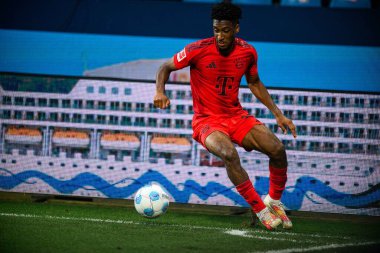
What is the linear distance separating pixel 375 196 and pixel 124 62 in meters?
4.15

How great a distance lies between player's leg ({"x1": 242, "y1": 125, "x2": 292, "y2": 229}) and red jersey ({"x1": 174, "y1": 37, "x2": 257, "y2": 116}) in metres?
0.35

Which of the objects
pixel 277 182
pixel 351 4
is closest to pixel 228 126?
pixel 277 182

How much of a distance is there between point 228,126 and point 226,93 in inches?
13.2

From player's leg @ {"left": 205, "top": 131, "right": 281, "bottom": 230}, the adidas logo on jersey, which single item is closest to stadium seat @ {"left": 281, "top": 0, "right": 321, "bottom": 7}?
the adidas logo on jersey

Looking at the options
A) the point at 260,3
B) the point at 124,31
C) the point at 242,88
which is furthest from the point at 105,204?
the point at 260,3

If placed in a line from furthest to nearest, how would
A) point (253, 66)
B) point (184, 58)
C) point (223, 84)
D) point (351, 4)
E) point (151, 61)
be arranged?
point (351, 4) → point (151, 61) → point (253, 66) → point (223, 84) → point (184, 58)

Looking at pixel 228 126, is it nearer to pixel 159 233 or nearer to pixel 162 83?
pixel 162 83

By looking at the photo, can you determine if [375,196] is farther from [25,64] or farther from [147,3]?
[25,64]

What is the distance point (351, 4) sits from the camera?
9.99 metres

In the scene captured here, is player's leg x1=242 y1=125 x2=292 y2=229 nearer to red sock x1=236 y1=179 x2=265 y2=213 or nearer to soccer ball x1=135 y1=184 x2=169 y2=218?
red sock x1=236 y1=179 x2=265 y2=213

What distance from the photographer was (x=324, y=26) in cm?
939

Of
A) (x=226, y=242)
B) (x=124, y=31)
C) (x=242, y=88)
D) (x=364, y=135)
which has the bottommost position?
(x=226, y=242)

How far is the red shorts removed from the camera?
600 centimetres

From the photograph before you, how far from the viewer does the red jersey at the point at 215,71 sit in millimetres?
6035
